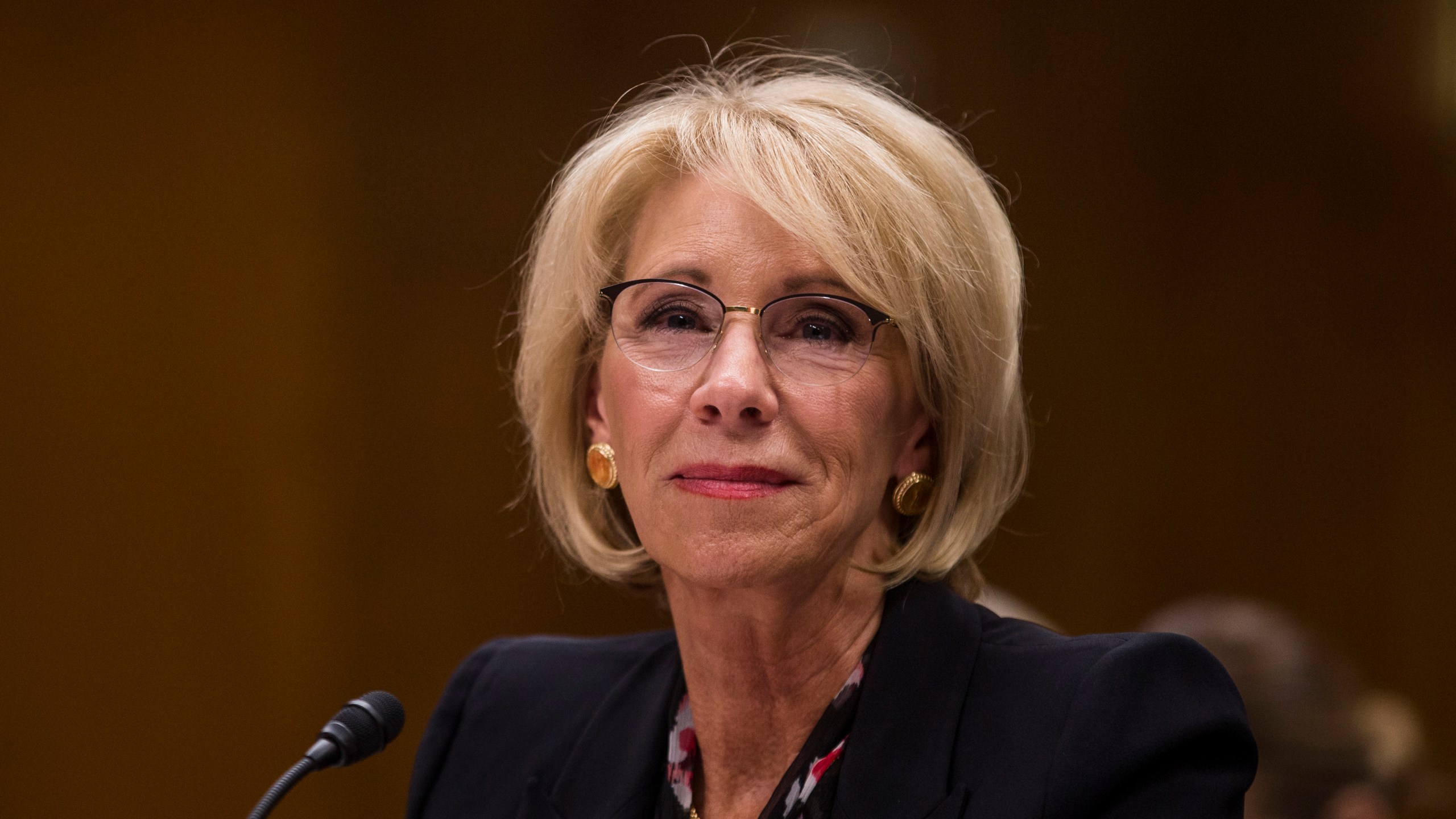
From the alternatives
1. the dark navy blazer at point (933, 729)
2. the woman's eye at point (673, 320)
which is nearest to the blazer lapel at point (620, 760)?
the dark navy blazer at point (933, 729)

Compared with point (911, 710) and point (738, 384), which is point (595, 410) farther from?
point (911, 710)

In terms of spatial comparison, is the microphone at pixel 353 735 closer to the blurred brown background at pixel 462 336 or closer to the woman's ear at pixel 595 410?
the woman's ear at pixel 595 410

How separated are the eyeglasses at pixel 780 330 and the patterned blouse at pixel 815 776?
37 cm

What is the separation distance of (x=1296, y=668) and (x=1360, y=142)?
84.7 inches

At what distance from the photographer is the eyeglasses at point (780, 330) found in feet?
4.82

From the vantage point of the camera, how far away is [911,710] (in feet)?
4.88

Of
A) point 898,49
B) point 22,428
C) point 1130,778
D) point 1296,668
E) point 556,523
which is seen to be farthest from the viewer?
point 898,49

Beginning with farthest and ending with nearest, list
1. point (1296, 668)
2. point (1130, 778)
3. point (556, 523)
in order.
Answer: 1. point (1296, 668)
2. point (556, 523)
3. point (1130, 778)

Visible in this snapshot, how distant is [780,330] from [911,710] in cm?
45

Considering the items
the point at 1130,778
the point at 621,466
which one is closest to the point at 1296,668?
the point at 1130,778

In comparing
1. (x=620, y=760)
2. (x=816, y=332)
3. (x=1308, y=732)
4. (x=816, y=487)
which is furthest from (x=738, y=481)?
(x=1308, y=732)

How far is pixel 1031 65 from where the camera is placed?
3.92 metres

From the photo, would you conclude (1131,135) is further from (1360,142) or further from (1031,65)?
(1360,142)

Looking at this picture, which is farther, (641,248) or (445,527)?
(445,527)
